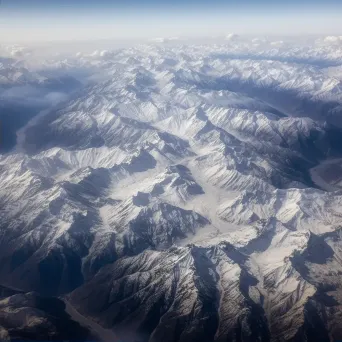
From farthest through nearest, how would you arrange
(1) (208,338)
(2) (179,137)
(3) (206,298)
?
1. (2) (179,137)
2. (3) (206,298)
3. (1) (208,338)

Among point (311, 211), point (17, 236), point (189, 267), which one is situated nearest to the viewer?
point (189, 267)

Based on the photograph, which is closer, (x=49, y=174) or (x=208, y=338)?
(x=208, y=338)

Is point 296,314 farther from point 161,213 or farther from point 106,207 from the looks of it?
point 106,207

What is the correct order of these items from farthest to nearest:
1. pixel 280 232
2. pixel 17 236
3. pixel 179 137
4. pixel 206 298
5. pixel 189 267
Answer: pixel 179 137, pixel 17 236, pixel 280 232, pixel 189 267, pixel 206 298

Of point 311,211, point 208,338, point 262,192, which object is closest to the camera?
point 208,338

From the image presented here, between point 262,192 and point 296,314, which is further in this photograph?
point 262,192

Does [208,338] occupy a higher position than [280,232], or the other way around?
[280,232]

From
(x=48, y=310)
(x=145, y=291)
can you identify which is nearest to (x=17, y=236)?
(x=48, y=310)

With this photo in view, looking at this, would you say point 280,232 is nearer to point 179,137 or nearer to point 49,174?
point 49,174

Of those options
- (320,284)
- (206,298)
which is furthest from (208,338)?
(320,284)
